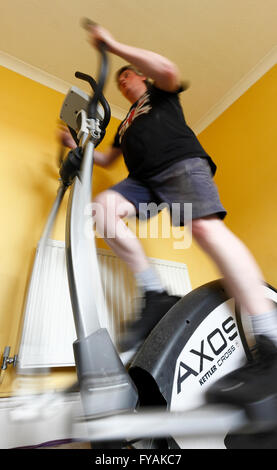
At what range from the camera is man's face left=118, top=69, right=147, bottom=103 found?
1.26 m

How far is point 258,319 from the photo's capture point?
2.09 ft

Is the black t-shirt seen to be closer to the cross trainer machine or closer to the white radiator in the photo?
the cross trainer machine

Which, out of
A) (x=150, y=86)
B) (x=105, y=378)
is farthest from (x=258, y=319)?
(x=150, y=86)

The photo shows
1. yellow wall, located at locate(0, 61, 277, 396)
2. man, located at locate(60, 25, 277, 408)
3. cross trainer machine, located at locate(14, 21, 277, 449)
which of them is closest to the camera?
cross trainer machine, located at locate(14, 21, 277, 449)

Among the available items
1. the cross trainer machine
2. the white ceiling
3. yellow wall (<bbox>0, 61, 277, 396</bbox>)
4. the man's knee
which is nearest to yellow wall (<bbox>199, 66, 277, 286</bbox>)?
yellow wall (<bbox>0, 61, 277, 396</bbox>)

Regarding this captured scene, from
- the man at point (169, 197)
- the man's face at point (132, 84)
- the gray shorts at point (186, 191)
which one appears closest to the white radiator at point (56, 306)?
the man at point (169, 197)

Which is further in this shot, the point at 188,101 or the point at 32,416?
the point at 188,101

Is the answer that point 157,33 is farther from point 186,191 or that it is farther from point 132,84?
point 186,191

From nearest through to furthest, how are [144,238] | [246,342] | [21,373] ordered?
[246,342]
[21,373]
[144,238]

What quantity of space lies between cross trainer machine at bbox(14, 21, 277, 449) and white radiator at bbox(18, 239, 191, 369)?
1.35ft

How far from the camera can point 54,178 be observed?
5.01 ft

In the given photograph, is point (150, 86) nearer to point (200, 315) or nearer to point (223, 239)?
point (223, 239)

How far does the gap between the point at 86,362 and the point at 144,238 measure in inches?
49.8

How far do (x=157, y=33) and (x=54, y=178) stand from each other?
1.11m
